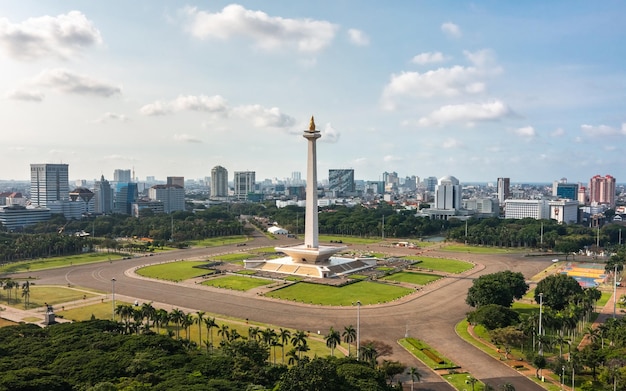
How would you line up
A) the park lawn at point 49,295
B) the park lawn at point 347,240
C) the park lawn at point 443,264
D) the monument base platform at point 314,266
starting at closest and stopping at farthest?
the park lawn at point 49,295
the monument base platform at point 314,266
the park lawn at point 443,264
the park lawn at point 347,240

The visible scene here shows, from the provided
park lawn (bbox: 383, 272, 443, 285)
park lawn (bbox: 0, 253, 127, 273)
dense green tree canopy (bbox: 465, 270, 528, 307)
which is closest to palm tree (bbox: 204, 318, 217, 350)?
dense green tree canopy (bbox: 465, 270, 528, 307)

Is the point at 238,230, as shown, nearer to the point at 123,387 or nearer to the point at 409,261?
the point at 409,261

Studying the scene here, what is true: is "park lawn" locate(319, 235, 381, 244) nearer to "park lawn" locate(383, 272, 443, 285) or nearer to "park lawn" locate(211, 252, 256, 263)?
"park lawn" locate(211, 252, 256, 263)

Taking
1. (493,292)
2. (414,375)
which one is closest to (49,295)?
(414,375)

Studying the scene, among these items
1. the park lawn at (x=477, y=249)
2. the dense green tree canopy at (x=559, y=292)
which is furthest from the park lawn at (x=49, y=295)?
the park lawn at (x=477, y=249)

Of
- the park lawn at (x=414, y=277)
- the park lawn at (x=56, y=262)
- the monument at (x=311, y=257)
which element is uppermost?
the monument at (x=311, y=257)

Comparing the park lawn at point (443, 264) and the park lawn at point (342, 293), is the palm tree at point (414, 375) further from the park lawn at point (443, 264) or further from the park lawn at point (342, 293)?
the park lawn at point (443, 264)

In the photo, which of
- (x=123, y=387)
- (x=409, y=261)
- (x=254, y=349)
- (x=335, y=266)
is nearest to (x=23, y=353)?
(x=123, y=387)
